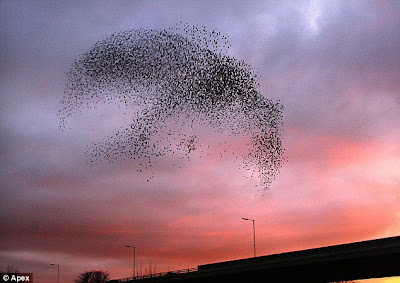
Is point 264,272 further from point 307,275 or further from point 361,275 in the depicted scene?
point 361,275

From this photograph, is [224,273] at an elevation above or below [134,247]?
below

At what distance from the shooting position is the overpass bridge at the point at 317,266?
8606cm

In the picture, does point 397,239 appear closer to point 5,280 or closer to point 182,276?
point 182,276

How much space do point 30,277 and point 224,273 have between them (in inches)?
3198

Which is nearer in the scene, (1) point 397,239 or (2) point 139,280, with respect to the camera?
(1) point 397,239

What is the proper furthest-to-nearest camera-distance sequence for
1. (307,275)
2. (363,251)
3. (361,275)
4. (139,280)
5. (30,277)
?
(30,277)
(139,280)
(307,275)
(361,275)
(363,251)

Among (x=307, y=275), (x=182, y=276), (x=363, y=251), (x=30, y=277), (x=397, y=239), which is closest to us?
(x=397, y=239)

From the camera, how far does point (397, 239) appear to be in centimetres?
8169

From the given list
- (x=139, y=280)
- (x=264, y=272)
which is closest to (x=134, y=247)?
(x=139, y=280)

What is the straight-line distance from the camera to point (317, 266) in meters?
100

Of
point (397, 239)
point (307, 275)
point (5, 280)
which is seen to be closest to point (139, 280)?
point (5, 280)

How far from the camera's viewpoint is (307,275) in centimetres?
10594

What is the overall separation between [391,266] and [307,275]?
21.5 m

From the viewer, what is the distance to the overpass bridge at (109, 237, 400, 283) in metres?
86.1
